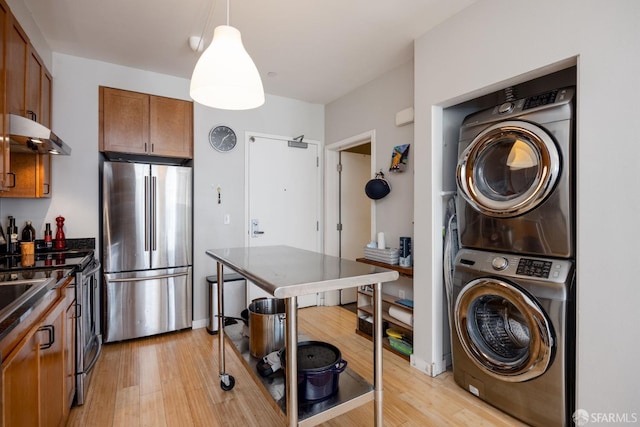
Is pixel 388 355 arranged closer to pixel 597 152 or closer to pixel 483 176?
pixel 483 176

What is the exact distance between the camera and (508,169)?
1979 millimetres

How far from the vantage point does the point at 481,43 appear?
6.67 ft

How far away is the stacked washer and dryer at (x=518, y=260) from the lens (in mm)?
1690

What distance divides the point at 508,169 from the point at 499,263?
1.94ft

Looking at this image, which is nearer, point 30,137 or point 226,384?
point 30,137

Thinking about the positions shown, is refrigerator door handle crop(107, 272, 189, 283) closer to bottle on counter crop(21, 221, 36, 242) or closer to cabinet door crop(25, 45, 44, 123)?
bottle on counter crop(21, 221, 36, 242)

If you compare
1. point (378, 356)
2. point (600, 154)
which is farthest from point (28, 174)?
point (600, 154)

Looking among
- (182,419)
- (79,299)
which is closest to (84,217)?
(79,299)

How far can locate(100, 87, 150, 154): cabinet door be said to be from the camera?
9.77 feet

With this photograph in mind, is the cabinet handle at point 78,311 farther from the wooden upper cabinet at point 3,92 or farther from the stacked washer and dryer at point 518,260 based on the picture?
the stacked washer and dryer at point 518,260

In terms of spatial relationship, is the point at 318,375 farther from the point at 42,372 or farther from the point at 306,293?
the point at 42,372

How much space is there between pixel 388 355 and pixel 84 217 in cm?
304

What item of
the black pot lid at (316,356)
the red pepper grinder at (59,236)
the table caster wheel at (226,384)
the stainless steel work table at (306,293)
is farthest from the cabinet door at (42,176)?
the black pot lid at (316,356)

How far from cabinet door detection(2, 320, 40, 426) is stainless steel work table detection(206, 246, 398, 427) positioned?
32.0 inches
